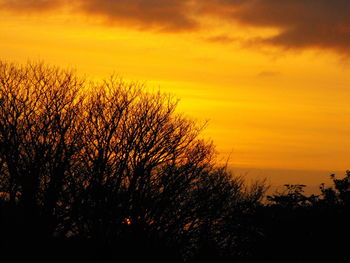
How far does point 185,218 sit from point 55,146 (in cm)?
1253

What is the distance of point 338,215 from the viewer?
2733 centimetres

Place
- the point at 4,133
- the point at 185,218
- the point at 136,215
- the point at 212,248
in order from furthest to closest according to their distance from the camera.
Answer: the point at 212,248 → the point at 185,218 → the point at 136,215 → the point at 4,133

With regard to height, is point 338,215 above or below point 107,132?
below

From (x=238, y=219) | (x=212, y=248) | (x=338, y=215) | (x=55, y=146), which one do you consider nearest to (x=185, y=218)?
(x=212, y=248)

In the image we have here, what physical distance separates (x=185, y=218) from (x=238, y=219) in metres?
18.6

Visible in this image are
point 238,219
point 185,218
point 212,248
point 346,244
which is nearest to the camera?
point 346,244

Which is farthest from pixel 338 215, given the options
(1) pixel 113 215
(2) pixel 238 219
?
(1) pixel 113 215

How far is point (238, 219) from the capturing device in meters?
30.6

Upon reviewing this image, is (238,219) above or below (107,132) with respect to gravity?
below

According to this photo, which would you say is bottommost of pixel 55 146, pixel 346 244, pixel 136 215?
pixel 346 244

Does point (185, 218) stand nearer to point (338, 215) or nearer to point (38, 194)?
point (38, 194)

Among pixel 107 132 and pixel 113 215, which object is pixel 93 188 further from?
pixel 107 132

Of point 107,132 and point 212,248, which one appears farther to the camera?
point 212,248

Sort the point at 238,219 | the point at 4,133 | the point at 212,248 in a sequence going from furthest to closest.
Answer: the point at 212,248
the point at 4,133
the point at 238,219
